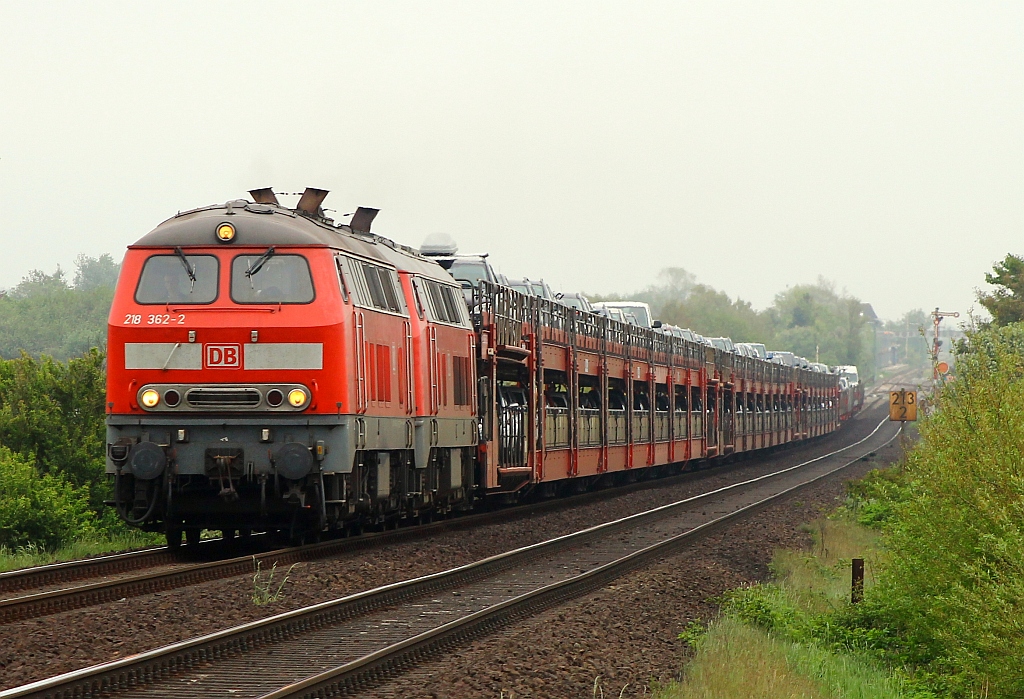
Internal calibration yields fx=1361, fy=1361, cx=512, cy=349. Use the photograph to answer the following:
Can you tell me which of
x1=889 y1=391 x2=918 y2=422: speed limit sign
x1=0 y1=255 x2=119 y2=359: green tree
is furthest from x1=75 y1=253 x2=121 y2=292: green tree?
x1=889 y1=391 x2=918 y2=422: speed limit sign

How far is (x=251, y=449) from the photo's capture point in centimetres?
1348

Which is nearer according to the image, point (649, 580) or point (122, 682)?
point (122, 682)

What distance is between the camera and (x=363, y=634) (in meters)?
9.98

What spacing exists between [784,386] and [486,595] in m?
48.8

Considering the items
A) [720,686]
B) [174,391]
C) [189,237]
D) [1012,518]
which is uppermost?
[189,237]

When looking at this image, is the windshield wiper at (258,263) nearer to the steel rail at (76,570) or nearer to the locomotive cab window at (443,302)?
the steel rail at (76,570)

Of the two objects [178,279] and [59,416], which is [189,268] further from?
[59,416]

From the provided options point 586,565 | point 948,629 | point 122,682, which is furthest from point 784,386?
point 122,682

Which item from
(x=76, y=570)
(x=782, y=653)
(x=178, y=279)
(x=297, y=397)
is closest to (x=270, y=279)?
(x=178, y=279)

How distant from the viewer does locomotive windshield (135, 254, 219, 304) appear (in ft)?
45.6

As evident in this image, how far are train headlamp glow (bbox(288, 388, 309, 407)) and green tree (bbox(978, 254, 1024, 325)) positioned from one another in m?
40.8

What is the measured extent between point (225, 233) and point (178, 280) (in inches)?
26.8

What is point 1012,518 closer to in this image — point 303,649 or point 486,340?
point 303,649

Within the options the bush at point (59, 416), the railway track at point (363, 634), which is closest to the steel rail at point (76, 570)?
the railway track at point (363, 634)
